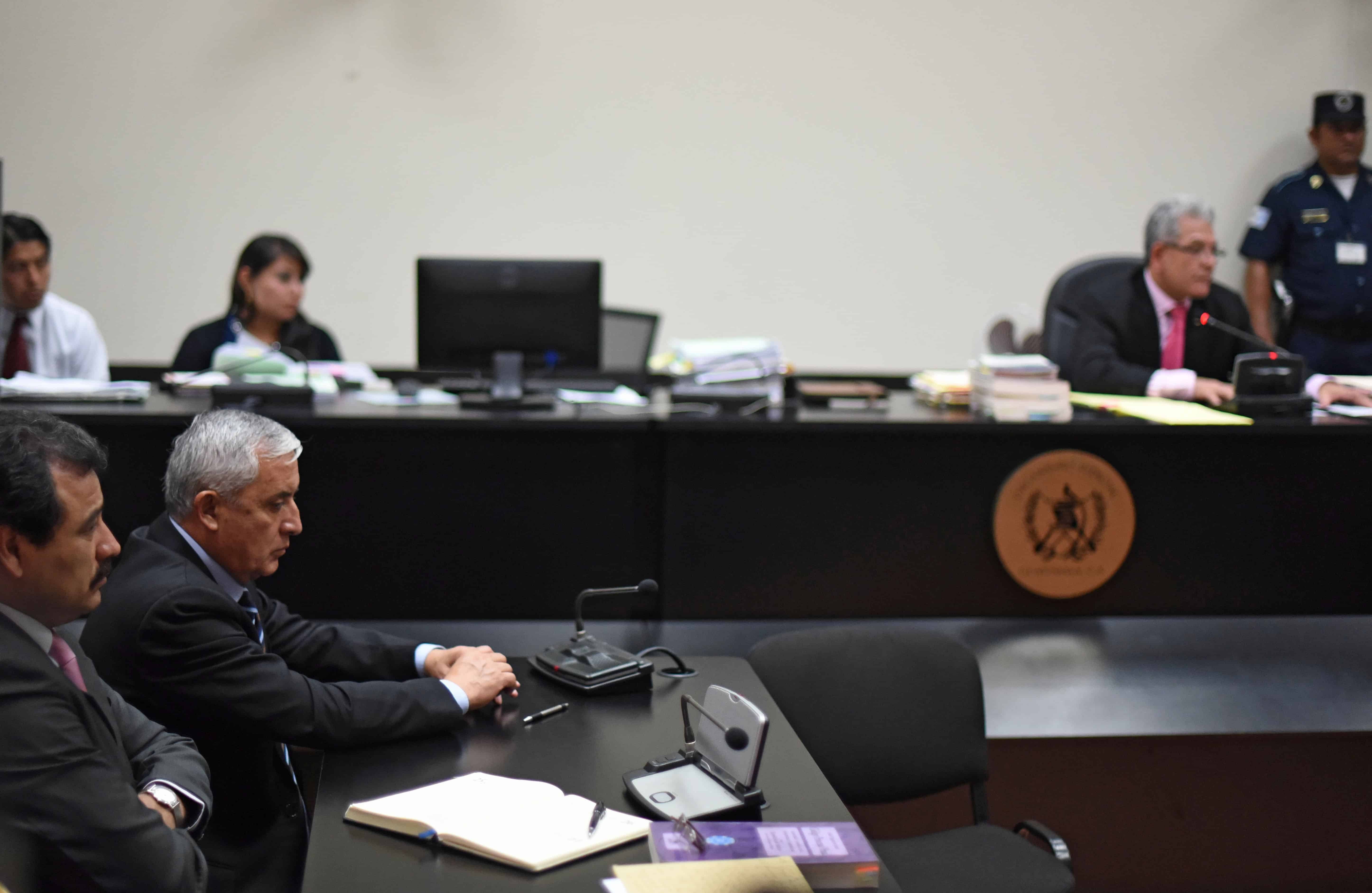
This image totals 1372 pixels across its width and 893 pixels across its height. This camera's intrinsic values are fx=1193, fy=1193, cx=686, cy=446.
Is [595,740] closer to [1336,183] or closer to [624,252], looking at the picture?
[624,252]

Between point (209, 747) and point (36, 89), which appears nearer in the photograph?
point (209, 747)

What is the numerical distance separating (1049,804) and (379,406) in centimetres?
206

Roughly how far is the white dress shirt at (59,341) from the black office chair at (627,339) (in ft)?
6.02

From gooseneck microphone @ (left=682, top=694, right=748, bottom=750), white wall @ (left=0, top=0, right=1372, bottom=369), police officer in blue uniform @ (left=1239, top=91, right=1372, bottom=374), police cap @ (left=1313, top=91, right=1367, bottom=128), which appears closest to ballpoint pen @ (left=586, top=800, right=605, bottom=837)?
gooseneck microphone @ (left=682, top=694, right=748, bottom=750)

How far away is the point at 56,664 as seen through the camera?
144 cm

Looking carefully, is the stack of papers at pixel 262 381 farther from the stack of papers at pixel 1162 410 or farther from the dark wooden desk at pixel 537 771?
the stack of papers at pixel 1162 410

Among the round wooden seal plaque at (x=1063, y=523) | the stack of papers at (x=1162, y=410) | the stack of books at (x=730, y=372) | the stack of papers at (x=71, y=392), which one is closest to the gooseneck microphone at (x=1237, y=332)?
the stack of papers at (x=1162, y=410)

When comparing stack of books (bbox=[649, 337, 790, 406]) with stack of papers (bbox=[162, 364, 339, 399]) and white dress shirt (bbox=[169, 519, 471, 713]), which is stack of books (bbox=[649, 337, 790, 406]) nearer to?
stack of papers (bbox=[162, 364, 339, 399])

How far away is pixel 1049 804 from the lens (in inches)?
108

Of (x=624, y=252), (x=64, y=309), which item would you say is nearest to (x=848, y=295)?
(x=624, y=252)

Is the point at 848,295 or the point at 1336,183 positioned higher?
the point at 1336,183

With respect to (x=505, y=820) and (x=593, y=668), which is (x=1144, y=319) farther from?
Result: (x=505, y=820)

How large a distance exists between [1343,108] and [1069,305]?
101 inches

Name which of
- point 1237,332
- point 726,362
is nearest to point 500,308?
point 726,362
